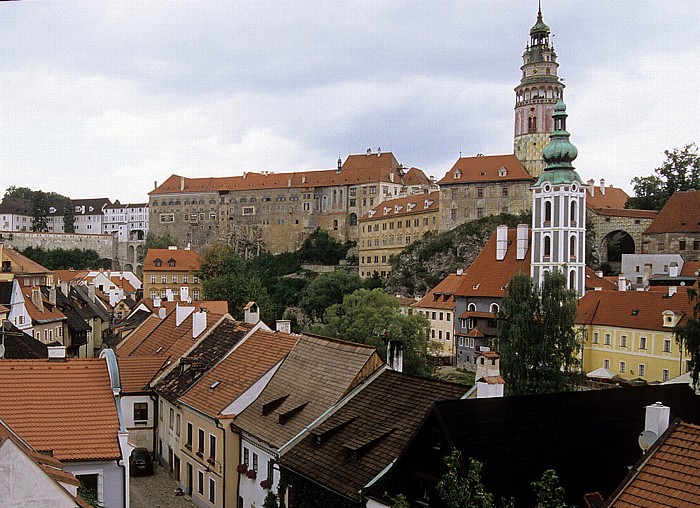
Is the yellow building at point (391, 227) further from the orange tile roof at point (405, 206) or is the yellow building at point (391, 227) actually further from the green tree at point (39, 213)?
the green tree at point (39, 213)

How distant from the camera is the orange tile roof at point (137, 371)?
25.8m

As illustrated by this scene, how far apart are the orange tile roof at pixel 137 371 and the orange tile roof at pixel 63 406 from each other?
10.0m

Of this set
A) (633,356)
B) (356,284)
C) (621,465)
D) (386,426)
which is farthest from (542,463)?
(356,284)

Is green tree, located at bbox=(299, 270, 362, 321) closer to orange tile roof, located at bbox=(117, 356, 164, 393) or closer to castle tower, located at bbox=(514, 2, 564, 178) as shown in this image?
castle tower, located at bbox=(514, 2, 564, 178)

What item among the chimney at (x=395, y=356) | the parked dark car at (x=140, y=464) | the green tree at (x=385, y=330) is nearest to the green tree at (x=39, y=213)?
the green tree at (x=385, y=330)

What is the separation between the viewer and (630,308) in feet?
147

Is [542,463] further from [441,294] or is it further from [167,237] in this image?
[167,237]

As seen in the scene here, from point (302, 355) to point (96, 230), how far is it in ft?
418

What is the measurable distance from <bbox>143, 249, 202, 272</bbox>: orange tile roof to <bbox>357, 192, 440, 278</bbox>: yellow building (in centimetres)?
2392

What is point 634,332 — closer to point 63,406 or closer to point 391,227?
point 63,406

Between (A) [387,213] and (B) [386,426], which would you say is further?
(A) [387,213]

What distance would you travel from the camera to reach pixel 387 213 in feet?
316

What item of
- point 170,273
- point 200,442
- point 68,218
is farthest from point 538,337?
point 68,218

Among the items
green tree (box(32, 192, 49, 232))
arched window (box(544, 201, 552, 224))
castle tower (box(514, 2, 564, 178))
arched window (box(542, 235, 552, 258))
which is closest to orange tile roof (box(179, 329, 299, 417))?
arched window (box(542, 235, 552, 258))
